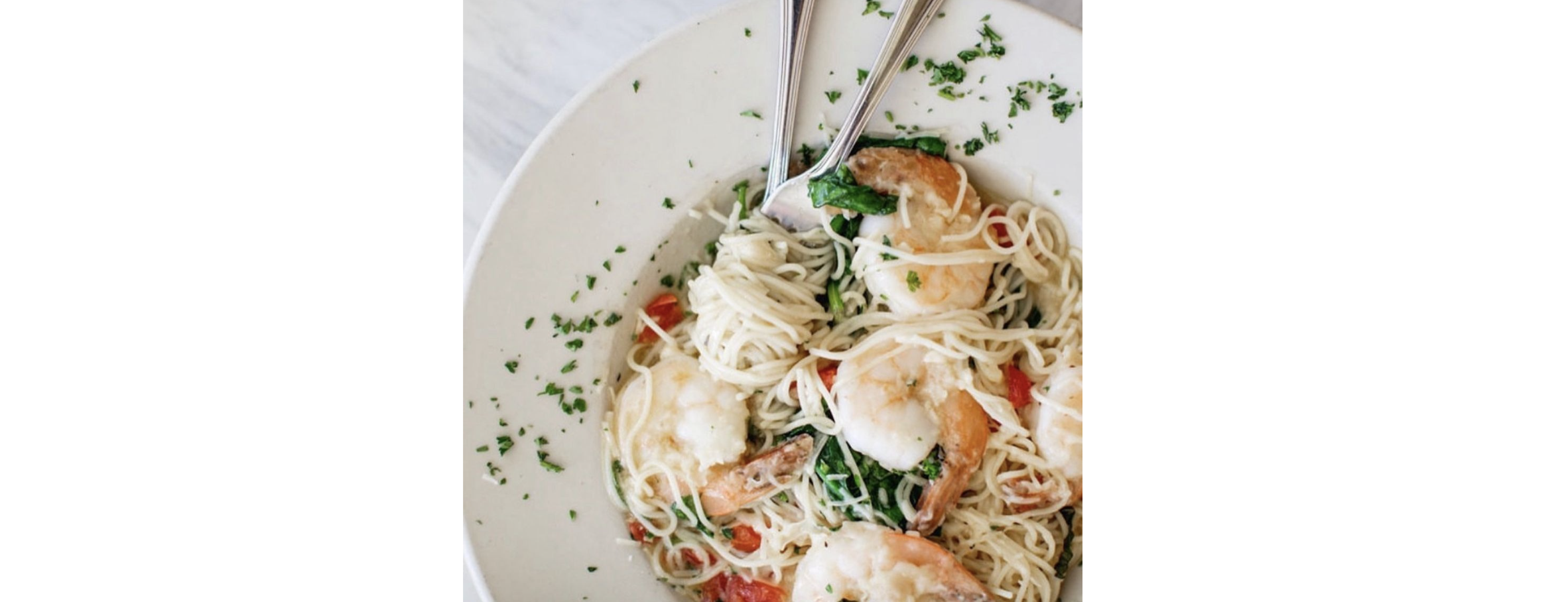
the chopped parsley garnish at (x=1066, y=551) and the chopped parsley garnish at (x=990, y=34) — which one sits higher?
the chopped parsley garnish at (x=990, y=34)

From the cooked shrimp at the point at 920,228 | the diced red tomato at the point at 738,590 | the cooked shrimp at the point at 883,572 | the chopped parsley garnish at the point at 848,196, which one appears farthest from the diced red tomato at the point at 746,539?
the chopped parsley garnish at the point at 848,196

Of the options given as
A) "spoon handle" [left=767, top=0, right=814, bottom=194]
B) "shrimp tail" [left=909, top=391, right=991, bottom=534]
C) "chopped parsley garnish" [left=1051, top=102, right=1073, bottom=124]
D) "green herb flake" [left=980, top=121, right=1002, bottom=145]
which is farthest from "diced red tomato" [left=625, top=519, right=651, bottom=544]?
"chopped parsley garnish" [left=1051, top=102, right=1073, bottom=124]

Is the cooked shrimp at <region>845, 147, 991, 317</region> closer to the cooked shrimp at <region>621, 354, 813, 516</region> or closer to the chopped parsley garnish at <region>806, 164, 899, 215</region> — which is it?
the chopped parsley garnish at <region>806, 164, 899, 215</region>

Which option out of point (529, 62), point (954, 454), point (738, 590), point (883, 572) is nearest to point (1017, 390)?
point (954, 454)

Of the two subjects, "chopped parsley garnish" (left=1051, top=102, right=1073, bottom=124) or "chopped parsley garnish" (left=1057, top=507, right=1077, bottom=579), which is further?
"chopped parsley garnish" (left=1057, top=507, right=1077, bottom=579)

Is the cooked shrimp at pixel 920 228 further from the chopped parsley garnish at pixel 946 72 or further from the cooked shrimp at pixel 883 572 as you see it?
the cooked shrimp at pixel 883 572
